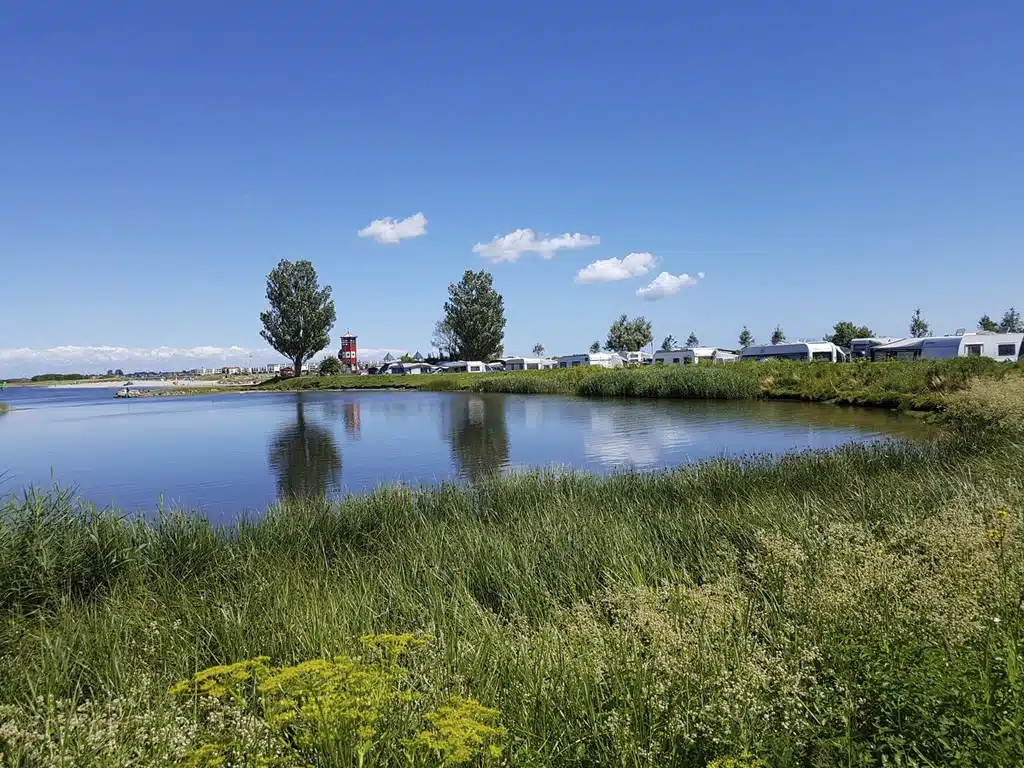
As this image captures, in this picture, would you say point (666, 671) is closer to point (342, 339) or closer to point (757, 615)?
point (757, 615)

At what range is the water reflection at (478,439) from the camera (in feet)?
55.9

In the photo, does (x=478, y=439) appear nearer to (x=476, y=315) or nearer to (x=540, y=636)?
(x=540, y=636)

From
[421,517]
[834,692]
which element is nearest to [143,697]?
[834,692]

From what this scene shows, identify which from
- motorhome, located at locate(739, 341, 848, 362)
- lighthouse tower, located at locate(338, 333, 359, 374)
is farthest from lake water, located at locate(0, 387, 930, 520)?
lighthouse tower, located at locate(338, 333, 359, 374)

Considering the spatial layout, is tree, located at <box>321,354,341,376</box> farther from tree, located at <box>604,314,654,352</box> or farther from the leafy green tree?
the leafy green tree

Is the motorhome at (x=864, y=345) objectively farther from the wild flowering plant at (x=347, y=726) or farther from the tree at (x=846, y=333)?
the wild flowering plant at (x=347, y=726)

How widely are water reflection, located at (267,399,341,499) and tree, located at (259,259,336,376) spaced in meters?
Answer: 60.5

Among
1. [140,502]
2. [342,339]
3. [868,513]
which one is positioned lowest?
[140,502]

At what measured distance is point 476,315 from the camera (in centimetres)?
9444

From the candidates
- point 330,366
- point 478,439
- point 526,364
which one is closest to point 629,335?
point 526,364

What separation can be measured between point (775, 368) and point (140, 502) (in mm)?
35735

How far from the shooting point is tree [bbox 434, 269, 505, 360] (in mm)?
94500

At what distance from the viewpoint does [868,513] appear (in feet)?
22.2

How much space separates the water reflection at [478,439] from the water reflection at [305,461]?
3.53 meters
